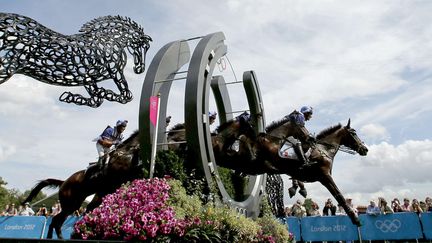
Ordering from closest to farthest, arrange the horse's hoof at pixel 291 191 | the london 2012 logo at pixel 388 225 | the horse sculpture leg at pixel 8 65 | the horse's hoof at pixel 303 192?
the horse sculpture leg at pixel 8 65 < the horse's hoof at pixel 303 192 < the horse's hoof at pixel 291 191 < the london 2012 logo at pixel 388 225

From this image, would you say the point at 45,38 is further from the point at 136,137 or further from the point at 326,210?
the point at 326,210

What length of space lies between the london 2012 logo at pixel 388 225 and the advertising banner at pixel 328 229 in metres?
0.72

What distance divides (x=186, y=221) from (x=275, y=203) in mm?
6378

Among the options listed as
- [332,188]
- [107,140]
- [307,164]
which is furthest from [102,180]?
[332,188]

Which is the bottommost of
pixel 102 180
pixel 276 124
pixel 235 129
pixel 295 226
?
pixel 102 180

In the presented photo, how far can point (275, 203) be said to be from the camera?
11.8 metres

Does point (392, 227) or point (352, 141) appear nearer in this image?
point (352, 141)

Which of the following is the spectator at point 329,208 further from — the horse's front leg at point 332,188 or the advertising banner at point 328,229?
the horse's front leg at point 332,188

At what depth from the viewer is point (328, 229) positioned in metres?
13.2

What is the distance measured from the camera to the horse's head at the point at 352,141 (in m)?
11.0

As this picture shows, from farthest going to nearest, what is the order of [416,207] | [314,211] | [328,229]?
[314,211] → [328,229] → [416,207]

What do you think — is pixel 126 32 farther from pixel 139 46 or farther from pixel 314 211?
pixel 314 211

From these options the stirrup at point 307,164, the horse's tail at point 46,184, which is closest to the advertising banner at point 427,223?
the stirrup at point 307,164

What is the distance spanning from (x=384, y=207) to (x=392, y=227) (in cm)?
73
